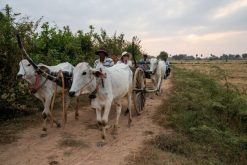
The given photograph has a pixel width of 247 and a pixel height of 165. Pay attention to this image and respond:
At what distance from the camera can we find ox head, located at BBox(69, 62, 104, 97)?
6.30m

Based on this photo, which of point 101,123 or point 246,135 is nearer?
point 101,123

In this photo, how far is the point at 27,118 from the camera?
953 centimetres

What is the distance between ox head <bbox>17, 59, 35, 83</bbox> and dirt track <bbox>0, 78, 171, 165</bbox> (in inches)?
54.2

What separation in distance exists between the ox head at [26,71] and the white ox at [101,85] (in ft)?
5.42

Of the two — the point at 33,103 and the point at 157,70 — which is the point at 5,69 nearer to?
the point at 33,103

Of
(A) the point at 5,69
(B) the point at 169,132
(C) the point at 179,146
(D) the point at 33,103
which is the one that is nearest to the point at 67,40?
(D) the point at 33,103

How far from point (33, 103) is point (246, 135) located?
20.9ft

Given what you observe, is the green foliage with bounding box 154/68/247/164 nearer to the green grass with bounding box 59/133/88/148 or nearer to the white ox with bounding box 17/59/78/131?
the green grass with bounding box 59/133/88/148

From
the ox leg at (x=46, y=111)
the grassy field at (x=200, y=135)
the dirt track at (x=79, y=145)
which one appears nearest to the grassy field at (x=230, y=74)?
the grassy field at (x=200, y=135)

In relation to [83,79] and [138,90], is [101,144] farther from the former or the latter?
[138,90]

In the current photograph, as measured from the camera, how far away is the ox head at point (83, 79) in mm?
6299

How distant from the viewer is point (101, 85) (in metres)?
6.77

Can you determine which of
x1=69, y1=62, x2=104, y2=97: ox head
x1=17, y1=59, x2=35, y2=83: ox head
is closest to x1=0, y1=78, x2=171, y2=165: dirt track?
x1=69, y1=62, x2=104, y2=97: ox head

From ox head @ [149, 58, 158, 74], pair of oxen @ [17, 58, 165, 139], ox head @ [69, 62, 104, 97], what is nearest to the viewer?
ox head @ [69, 62, 104, 97]
